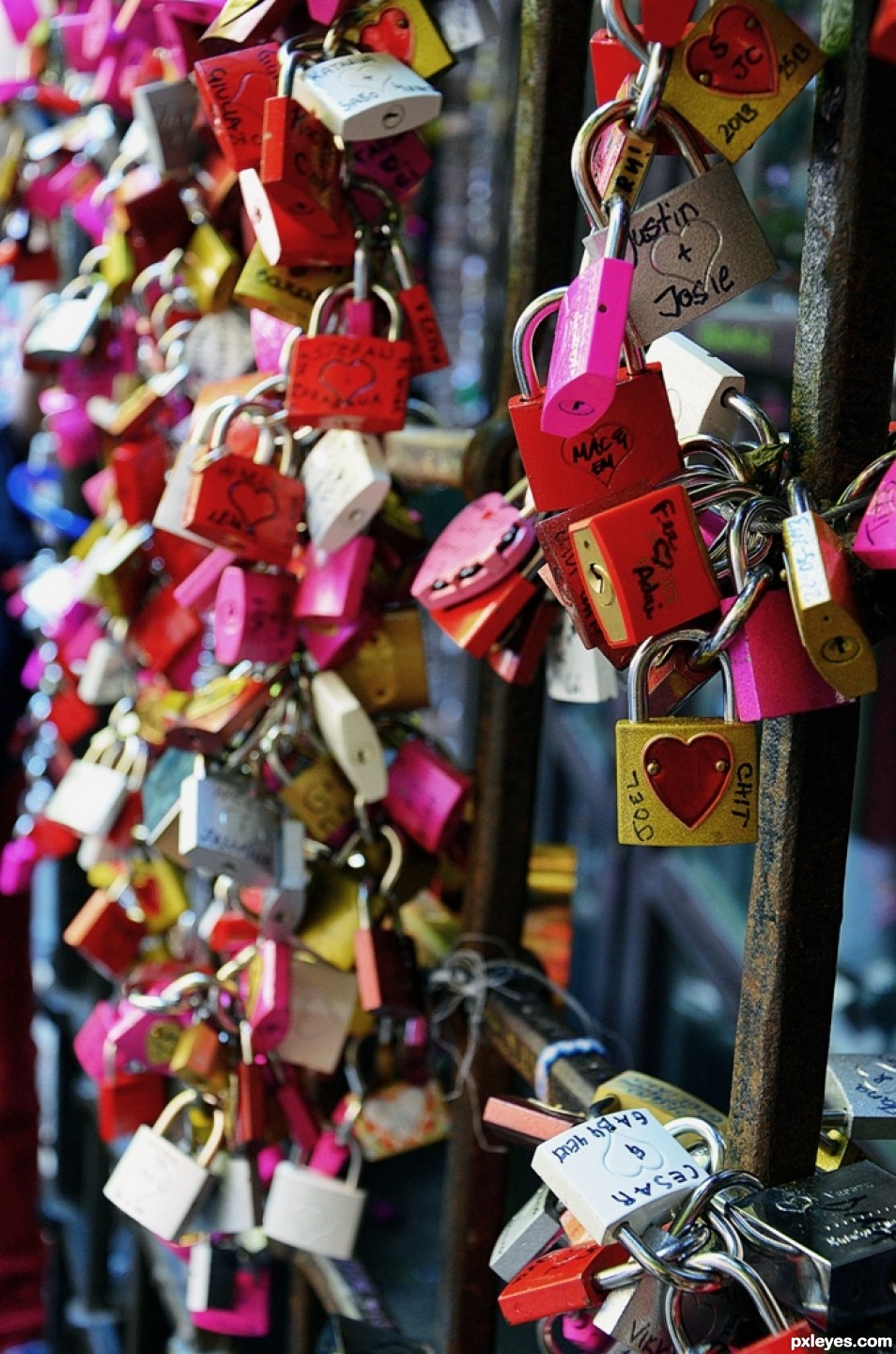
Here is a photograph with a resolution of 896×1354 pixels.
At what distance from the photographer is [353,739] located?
72 cm

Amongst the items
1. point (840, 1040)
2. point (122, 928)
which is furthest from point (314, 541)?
point (840, 1040)

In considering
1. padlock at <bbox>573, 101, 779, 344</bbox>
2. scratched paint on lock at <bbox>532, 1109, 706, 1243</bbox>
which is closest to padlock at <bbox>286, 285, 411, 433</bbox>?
padlock at <bbox>573, 101, 779, 344</bbox>

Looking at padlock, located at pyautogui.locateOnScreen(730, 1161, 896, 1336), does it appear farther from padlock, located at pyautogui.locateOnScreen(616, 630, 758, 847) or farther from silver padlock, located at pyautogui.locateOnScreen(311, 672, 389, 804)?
silver padlock, located at pyautogui.locateOnScreen(311, 672, 389, 804)

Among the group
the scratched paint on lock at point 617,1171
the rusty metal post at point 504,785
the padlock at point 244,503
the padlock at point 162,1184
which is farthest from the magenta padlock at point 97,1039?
the scratched paint on lock at point 617,1171

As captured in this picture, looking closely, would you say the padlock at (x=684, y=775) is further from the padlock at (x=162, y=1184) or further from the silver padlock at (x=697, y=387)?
the padlock at (x=162, y=1184)

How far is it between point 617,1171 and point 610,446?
0.81ft

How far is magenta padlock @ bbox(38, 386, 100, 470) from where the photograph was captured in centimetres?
122

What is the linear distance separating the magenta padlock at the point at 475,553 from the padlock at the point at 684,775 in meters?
0.18

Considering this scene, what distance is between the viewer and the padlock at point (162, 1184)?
0.75 metres

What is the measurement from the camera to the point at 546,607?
0.65 metres

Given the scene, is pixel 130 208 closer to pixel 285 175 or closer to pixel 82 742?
pixel 285 175

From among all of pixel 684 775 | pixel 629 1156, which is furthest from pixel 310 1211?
pixel 684 775

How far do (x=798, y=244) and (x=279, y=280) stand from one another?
947 millimetres

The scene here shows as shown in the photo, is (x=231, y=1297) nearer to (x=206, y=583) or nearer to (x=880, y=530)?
(x=206, y=583)
